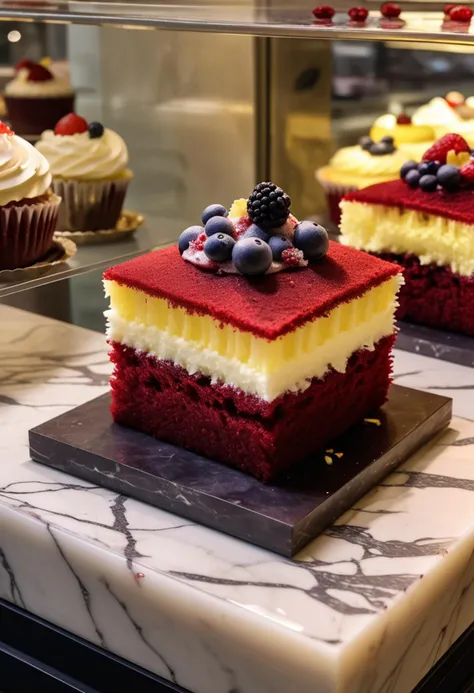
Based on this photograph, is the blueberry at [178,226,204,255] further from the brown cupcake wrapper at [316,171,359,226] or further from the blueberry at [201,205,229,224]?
the brown cupcake wrapper at [316,171,359,226]

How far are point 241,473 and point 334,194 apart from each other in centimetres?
145

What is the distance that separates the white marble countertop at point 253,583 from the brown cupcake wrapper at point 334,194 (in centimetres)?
123

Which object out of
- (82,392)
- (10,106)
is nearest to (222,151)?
(10,106)

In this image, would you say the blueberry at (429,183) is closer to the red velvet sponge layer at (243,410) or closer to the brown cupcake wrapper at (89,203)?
the red velvet sponge layer at (243,410)

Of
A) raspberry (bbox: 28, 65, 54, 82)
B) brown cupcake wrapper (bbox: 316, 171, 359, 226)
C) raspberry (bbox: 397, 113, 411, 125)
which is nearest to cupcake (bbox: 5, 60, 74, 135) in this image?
raspberry (bbox: 28, 65, 54, 82)

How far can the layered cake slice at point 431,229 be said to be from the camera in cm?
212

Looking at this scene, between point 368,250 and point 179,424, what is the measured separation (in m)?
0.93

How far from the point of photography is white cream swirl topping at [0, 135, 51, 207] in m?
1.99

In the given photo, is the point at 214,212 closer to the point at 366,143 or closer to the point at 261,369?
the point at 261,369

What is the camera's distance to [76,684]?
1396 mm

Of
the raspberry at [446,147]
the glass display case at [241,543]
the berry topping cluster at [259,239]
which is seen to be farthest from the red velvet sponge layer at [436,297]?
the berry topping cluster at [259,239]

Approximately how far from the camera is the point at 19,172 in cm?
201

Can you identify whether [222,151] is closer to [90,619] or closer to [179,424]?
[179,424]

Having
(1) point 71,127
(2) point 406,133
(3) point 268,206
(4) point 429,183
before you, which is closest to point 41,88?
(1) point 71,127
